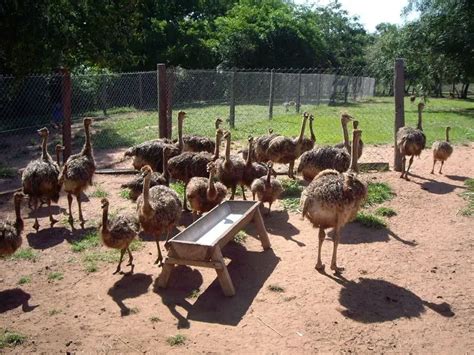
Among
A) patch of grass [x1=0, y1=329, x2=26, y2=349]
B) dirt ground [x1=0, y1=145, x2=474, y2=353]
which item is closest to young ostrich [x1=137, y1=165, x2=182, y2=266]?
dirt ground [x1=0, y1=145, x2=474, y2=353]

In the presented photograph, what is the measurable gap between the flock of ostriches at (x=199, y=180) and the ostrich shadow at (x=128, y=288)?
0.39 meters

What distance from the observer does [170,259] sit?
230 inches

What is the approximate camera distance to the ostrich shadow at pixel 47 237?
7367 mm

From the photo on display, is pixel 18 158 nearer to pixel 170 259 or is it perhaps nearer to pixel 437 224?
pixel 170 259

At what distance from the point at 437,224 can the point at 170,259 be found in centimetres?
458

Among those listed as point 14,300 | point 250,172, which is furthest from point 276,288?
point 250,172

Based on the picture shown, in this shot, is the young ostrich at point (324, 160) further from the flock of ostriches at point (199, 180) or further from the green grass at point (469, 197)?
the green grass at point (469, 197)

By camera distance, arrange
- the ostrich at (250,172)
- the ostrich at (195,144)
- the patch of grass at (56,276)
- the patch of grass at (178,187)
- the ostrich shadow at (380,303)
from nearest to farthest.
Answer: the ostrich shadow at (380,303), the patch of grass at (56,276), the ostrich at (250,172), the patch of grass at (178,187), the ostrich at (195,144)

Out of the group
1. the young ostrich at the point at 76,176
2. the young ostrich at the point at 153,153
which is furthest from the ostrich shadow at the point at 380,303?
the young ostrich at the point at 153,153

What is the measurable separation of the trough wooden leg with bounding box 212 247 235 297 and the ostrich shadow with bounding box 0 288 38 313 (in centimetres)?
211

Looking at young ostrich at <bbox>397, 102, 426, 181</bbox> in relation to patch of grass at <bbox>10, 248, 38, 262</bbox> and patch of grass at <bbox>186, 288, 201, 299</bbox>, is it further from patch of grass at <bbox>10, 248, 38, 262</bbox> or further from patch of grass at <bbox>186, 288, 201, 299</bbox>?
patch of grass at <bbox>10, 248, 38, 262</bbox>

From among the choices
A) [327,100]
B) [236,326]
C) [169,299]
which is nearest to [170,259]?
[169,299]

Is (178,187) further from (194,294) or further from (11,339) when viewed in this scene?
(11,339)

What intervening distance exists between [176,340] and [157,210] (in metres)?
1.99
